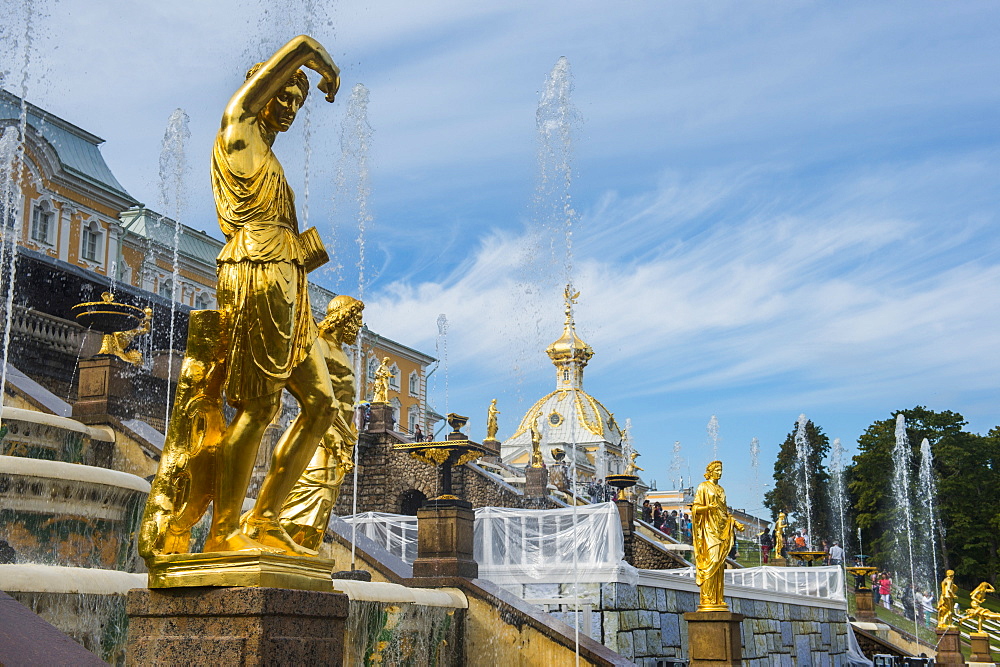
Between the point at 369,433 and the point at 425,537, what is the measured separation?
62.4 feet

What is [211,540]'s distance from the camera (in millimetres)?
5035

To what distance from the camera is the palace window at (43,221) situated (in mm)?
33344

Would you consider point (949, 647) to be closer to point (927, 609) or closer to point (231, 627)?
point (927, 609)

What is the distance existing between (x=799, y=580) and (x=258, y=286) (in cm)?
2057

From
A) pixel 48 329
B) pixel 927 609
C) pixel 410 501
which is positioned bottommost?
pixel 927 609

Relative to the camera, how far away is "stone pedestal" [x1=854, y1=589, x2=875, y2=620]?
30.1 m

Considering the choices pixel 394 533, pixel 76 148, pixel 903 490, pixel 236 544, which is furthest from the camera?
pixel 903 490

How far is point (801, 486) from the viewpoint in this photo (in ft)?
209

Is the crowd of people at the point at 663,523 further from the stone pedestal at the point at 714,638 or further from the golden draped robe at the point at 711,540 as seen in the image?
the stone pedestal at the point at 714,638

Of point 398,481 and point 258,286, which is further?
point 398,481

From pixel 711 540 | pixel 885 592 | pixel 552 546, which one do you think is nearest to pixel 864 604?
pixel 885 592

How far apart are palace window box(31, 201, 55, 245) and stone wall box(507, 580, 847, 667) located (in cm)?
2491

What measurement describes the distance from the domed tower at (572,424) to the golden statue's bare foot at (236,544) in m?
59.9

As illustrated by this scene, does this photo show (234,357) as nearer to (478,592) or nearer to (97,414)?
(478,592)
